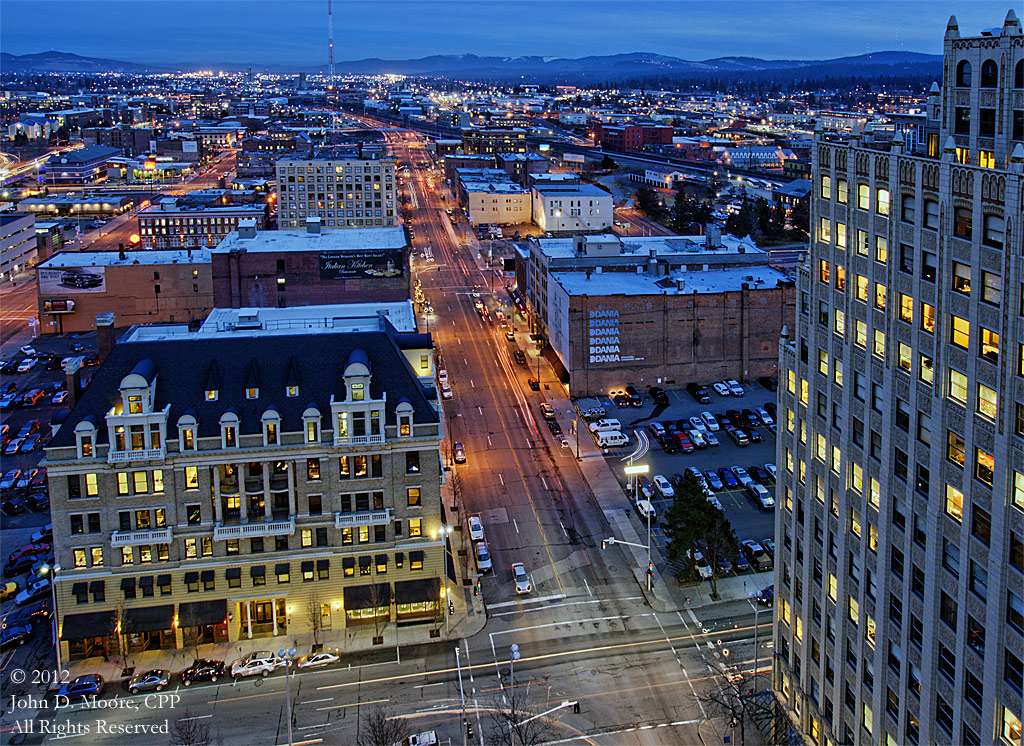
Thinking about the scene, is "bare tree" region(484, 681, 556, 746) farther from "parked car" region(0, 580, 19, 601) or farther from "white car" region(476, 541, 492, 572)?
"parked car" region(0, 580, 19, 601)

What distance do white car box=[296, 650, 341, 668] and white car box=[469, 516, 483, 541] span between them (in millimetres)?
15970

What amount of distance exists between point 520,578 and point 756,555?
53.8 ft

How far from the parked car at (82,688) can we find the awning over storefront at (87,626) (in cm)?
262

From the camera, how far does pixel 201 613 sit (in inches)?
2130

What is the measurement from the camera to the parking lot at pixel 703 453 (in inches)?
2837

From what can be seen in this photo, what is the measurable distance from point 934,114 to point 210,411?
40405mm

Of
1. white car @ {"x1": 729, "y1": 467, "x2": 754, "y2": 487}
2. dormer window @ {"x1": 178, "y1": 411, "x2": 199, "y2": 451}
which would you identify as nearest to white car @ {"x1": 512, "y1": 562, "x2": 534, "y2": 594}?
dormer window @ {"x1": 178, "y1": 411, "x2": 199, "y2": 451}

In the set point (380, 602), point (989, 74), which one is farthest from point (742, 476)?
point (989, 74)

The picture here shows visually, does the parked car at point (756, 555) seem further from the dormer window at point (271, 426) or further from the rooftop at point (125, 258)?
the rooftop at point (125, 258)

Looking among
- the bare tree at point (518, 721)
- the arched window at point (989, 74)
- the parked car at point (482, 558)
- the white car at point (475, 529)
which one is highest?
the arched window at point (989, 74)

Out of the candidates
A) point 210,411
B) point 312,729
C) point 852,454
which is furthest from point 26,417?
point 852,454

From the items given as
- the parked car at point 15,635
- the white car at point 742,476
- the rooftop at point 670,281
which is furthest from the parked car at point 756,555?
the parked car at point 15,635

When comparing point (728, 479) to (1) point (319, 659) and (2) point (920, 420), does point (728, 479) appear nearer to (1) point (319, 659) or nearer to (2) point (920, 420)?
(1) point (319, 659)

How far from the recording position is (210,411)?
55031mm
